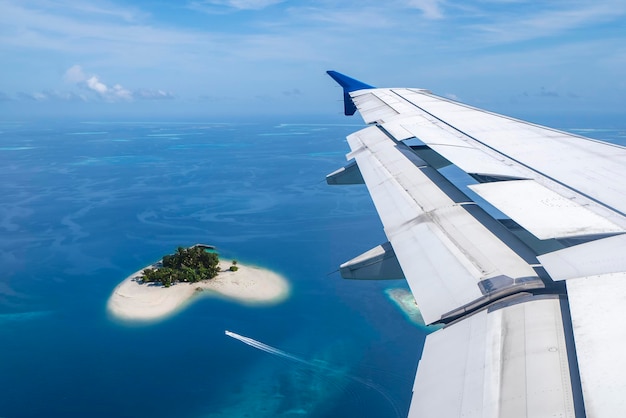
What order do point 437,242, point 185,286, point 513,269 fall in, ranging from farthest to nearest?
1. point 185,286
2. point 437,242
3. point 513,269

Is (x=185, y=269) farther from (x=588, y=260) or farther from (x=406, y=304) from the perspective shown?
(x=588, y=260)

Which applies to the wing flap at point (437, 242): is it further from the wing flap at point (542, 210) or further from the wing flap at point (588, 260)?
the wing flap at point (542, 210)

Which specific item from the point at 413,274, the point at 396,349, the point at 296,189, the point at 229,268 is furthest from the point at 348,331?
the point at 296,189

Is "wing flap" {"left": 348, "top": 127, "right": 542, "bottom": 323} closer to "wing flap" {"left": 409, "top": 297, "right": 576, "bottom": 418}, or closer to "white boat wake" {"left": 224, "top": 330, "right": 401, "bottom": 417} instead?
"wing flap" {"left": 409, "top": 297, "right": 576, "bottom": 418}

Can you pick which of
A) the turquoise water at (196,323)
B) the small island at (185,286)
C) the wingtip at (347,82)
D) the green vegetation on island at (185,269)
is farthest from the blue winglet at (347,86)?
the green vegetation on island at (185,269)

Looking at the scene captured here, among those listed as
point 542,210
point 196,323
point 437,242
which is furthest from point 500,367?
point 196,323

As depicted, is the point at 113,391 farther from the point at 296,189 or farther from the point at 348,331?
the point at 296,189

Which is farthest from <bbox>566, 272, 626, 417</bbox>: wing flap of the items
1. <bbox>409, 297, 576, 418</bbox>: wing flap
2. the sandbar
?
the sandbar
